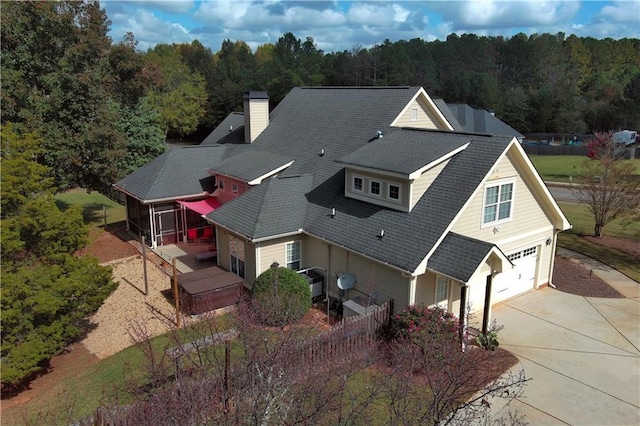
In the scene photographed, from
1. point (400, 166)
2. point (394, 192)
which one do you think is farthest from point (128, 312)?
point (400, 166)

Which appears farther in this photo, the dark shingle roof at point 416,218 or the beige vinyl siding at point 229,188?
the beige vinyl siding at point 229,188

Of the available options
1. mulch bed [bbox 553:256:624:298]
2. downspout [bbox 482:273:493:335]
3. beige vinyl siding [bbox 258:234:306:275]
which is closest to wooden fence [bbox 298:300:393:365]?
downspout [bbox 482:273:493:335]

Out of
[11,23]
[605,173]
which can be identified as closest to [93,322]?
[11,23]

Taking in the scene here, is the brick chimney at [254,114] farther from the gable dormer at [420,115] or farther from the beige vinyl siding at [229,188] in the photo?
the gable dormer at [420,115]

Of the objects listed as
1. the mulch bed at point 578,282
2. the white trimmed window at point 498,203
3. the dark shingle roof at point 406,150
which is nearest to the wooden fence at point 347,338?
Result: the dark shingle roof at point 406,150

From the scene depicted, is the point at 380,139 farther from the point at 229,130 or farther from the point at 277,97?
the point at 277,97

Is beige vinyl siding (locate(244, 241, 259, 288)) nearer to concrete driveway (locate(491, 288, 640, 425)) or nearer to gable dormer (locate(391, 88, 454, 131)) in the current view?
gable dormer (locate(391, 88, 454, 131))

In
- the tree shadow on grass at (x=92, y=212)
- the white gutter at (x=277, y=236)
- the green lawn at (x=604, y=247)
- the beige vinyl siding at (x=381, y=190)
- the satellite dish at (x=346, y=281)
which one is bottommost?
the tree shadow on grass at (x=92, y=212)

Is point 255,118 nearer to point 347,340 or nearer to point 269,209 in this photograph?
point 269,209
